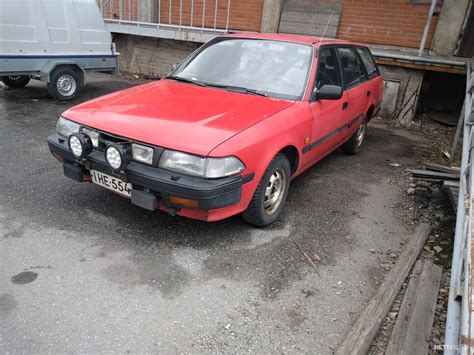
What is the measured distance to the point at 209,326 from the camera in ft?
7.80

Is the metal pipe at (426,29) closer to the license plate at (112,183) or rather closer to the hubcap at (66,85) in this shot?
the license plate at (112,183)

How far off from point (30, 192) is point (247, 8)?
24.2ft

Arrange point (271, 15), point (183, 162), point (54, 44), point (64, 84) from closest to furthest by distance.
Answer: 1. point (183, 162)
2. point (54, 44)
3. point (64, 84)
4. point (271, 15)

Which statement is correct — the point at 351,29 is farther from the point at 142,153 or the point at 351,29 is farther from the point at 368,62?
the point at 142,153

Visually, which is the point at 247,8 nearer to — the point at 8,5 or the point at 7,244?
the point at 8,5

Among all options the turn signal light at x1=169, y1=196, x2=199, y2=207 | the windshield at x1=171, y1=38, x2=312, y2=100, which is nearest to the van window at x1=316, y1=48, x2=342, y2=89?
the windshield at x1=171, y1=38, x2=312, y2=100

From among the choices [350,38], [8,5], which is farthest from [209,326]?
[350,38]

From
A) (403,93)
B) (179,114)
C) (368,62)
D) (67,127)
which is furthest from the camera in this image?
(403,93)

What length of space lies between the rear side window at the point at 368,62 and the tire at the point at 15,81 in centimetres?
683

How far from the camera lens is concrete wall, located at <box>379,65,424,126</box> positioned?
762cm

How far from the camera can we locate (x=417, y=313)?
2.64 metres

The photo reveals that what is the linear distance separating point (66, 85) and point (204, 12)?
4.22 metres

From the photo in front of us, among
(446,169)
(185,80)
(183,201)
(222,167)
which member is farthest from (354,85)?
(183,201)

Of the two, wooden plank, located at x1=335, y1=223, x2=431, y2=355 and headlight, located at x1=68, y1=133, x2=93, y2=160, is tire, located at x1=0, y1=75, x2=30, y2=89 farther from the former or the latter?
wooden plank, located at x1=335, y1=223, x2=431, y2=355
